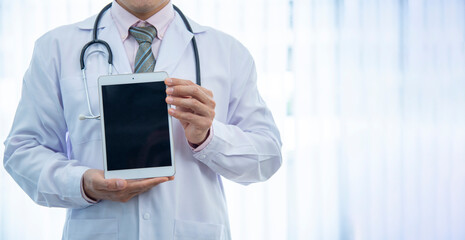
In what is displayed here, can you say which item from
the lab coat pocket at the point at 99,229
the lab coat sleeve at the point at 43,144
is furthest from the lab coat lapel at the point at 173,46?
the lab coat pocket at the point at 99,229

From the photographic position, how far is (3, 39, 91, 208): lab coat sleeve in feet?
2.92

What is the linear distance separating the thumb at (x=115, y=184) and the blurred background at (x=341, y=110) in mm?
1118

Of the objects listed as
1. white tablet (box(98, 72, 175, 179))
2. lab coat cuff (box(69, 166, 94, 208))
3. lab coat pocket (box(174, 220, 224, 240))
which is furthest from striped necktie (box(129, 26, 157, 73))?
lab coat pocket (box(174, 220, 224, 240))

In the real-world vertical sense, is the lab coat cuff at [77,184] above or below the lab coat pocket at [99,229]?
above

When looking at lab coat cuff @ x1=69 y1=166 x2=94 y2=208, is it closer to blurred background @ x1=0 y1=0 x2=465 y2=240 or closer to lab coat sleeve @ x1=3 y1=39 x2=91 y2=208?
lab coat sleeve @ x1=3 y1=39 x2=91 y2=208

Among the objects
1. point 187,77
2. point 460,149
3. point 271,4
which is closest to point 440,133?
point 460,149

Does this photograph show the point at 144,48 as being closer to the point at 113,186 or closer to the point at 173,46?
the point at 173,46

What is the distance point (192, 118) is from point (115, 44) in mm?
303

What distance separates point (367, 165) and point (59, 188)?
4.87ft

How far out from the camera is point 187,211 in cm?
95

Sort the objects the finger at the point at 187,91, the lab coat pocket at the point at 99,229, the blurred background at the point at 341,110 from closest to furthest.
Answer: the finger at the point at 187,91
the lab coat pocket at the point at 99,229
the blurred background at the point at 341,110

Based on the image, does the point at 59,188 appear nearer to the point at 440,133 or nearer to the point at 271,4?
the point at 271,4

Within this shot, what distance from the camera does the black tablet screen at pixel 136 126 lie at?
0.84 m

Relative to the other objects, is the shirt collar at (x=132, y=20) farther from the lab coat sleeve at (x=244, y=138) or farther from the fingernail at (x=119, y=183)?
the fingernail at (x=119, y=183)
